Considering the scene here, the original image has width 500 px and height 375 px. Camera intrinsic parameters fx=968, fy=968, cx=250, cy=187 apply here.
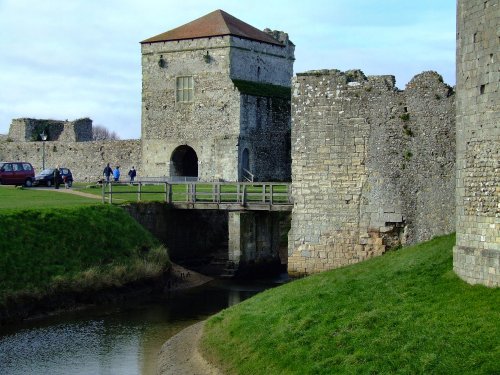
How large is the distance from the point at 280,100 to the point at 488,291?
3647cm

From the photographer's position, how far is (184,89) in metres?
52.5

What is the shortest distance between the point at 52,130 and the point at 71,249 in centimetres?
3748

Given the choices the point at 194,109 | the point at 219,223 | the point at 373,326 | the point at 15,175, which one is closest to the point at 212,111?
the point at 194,109

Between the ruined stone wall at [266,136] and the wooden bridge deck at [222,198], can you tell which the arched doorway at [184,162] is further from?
the wooden bridge deck at [222,198]

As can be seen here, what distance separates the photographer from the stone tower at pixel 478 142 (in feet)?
55.7

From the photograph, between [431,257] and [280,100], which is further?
[280,100]

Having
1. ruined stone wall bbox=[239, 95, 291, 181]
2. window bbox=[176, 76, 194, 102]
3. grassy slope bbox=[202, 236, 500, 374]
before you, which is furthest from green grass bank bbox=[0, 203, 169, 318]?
window bbox=[176, 76, 194, 102]

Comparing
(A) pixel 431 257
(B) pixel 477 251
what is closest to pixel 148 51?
(A) pixel 431 257

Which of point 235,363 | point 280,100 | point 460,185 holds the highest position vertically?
point 280,100

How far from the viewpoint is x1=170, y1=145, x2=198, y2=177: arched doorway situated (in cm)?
5376

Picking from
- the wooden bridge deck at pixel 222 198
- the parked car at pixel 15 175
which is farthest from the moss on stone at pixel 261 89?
the wooden bridge deck at pixel 222 198

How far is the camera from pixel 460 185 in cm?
1812

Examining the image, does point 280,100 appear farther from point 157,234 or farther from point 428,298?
point 428,298

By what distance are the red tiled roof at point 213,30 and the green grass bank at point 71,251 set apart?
20186 mm
